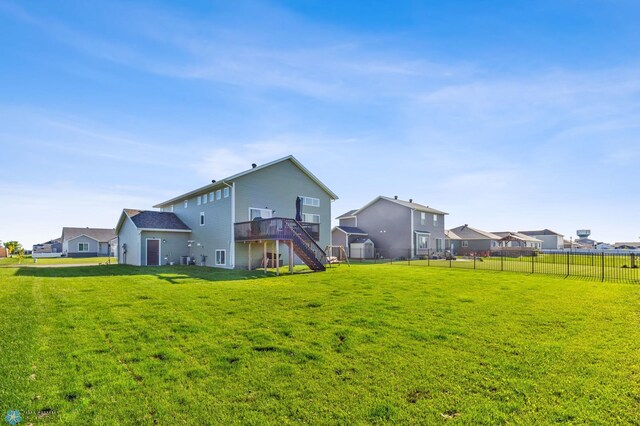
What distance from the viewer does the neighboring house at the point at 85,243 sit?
53.8 metres

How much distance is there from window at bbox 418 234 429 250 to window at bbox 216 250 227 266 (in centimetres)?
2404

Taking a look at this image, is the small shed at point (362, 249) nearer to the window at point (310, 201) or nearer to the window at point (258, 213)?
the window at point (310, 201)

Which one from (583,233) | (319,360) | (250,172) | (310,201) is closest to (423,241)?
(310,201)

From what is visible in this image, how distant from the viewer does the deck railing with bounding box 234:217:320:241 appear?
19844 millimetres

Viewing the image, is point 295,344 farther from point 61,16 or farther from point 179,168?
point 179,168

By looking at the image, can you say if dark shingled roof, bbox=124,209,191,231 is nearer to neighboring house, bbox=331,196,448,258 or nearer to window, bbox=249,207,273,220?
window, bbox=249,207,273,220

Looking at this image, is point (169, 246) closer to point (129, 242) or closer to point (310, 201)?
point (129, 242)

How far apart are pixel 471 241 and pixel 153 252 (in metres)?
47.1

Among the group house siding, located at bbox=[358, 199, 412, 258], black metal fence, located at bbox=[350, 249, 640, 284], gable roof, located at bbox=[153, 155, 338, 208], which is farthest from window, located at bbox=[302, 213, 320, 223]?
house siding, located at bbox=[358, 199, 412, 258]

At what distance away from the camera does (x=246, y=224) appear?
21.8 m

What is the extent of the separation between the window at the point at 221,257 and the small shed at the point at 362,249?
18.8 m

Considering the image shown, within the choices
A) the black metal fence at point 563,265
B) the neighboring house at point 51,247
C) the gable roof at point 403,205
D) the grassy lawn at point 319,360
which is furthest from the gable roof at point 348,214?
the neighboring house at point 51,247

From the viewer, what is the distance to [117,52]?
13516mm

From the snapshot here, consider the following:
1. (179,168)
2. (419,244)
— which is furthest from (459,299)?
(419,244)
